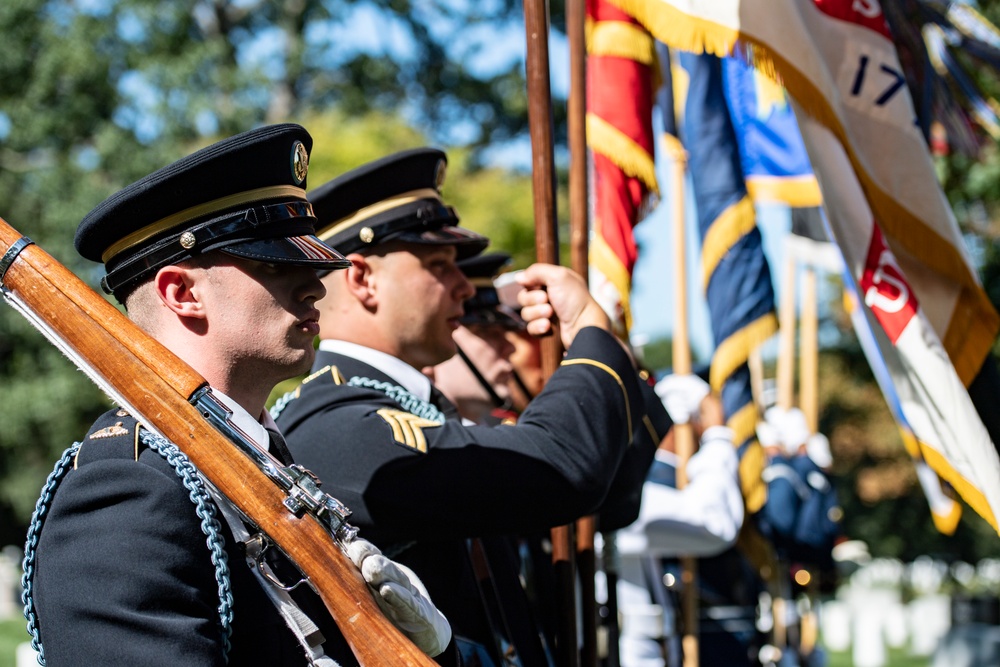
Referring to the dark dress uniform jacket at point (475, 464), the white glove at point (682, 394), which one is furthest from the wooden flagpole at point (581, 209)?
the white glove at point (682, 394)

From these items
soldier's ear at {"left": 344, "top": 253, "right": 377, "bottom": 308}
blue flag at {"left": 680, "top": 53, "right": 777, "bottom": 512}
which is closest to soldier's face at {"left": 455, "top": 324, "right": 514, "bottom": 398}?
soldier's ear at {"left": 344, "top": 253, "right": 377, "bottom": 308}

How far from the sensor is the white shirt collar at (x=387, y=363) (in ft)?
10.1

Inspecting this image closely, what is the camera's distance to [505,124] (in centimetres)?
2766

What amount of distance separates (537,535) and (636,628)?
2787 mm

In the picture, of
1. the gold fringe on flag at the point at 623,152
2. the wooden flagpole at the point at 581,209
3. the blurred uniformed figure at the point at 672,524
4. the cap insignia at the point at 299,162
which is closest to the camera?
the cap insignia at the point at 299,162

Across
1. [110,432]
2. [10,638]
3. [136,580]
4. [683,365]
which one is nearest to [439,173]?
[110,432]

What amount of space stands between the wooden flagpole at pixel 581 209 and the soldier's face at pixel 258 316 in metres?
1.08

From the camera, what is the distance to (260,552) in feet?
6.33

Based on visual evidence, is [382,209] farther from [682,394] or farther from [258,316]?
[682,394]

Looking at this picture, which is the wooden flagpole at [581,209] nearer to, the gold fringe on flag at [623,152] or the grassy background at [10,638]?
the gold fringe on flag at [623,152]

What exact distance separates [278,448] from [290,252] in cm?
34

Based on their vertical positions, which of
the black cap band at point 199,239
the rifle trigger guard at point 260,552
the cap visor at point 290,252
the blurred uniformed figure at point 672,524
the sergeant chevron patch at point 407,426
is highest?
the black cap band at point 199,239

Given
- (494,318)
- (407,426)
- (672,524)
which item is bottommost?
(672,524)

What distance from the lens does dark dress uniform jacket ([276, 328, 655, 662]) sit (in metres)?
2.54
